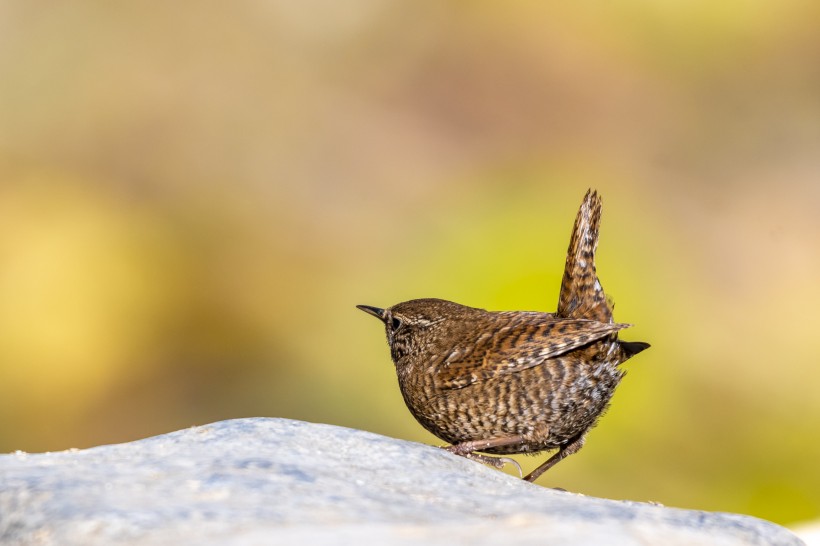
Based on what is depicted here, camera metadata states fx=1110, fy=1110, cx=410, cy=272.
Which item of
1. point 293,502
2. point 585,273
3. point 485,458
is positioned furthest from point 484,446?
point 293,502

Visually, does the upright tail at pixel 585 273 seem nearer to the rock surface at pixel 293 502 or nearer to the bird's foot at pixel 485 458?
the bird's foot at pixel 485 458

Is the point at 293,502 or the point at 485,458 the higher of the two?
the point at 485,458

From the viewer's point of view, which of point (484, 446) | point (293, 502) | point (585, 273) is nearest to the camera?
point (293, 502)

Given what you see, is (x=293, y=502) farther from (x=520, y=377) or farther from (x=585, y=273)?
(x=585, y=273)

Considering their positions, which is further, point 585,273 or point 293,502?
point 585,273

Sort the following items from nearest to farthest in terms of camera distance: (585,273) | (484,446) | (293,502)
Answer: (293,502) → (484,446) → (585,273)

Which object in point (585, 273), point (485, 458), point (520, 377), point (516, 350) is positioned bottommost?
point (485, 458)

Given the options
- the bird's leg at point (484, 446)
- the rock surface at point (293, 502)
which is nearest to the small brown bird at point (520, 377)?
the bird's leg at point (484, 446)
